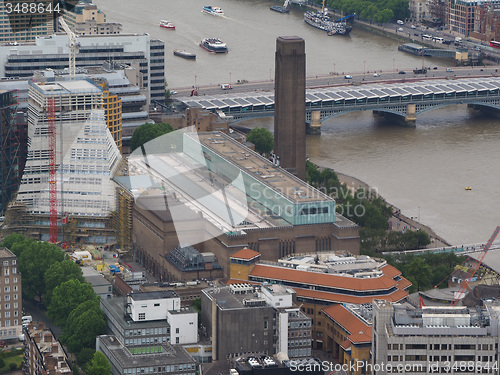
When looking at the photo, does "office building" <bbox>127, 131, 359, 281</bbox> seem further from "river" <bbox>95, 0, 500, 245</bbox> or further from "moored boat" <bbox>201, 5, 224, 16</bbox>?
"moored boat" <bbox>201, 5, 224, 16</bbox>

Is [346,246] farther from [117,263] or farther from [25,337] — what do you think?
[25,337]

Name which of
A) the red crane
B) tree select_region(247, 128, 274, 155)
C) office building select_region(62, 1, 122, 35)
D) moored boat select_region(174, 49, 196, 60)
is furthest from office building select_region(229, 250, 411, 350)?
moored boat select_region(174, 49, 196, 60)

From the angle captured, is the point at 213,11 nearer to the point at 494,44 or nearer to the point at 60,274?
the point at 494,44

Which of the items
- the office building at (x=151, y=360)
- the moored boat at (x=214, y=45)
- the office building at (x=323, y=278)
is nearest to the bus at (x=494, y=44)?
the moored boat at (x=214, y=45)

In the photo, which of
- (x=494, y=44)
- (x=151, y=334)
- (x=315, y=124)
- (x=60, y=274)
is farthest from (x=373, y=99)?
(x=151, y=334)

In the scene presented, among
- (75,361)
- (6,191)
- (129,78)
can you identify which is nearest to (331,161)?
(129,78)

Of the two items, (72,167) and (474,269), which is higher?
(72,167)

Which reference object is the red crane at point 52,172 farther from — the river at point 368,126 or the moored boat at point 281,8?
the moored boat at point 281,8
